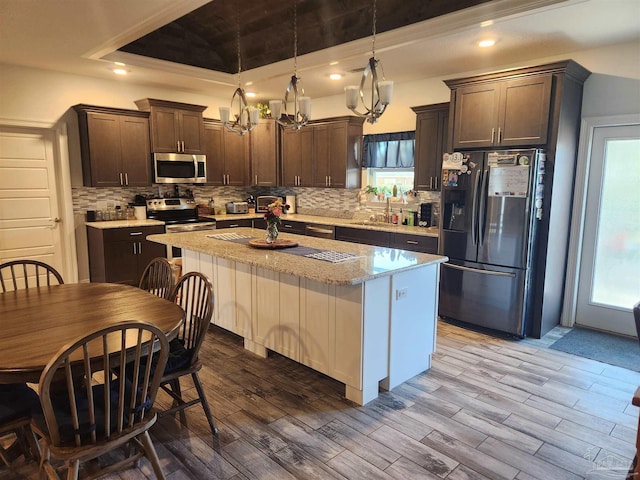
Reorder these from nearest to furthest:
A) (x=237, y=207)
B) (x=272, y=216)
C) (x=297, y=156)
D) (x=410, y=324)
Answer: (x=410, y=324)
(x=272, y=216)
(x=297, y=156)
(x=237, y=207)

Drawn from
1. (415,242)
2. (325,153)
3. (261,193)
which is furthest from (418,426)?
(261,193)

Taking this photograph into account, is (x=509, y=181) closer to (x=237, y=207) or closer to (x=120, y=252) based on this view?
(x=237, y=207)

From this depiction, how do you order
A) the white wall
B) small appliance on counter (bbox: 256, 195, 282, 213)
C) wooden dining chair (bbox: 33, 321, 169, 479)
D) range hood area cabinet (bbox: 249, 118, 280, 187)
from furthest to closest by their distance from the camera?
small appliance on counter (bbox: 256, 195, 282, 213) → range hood area cabinet (bbox: 249, 118, 280, 187) → the white wall → wooden dining chair (bbox: 33, 321, 169, 479)

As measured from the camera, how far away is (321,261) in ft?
9.67

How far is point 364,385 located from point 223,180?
4448 mm

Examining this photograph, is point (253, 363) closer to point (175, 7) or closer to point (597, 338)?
point (175, 7)

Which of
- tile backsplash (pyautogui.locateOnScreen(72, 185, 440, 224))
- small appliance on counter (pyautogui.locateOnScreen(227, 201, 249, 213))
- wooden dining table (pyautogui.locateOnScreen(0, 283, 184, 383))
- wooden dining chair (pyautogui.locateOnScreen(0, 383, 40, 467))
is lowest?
wooden dining chair (pyautogui.locateOnScreen(0, 383, 40, 467))

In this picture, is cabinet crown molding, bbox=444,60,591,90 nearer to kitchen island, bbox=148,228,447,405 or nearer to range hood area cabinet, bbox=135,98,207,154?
kitchen island, bbox=148,228,447,405

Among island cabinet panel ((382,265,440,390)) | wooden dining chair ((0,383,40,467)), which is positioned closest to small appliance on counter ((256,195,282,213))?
island cabinet panel ((382,265,440,390))

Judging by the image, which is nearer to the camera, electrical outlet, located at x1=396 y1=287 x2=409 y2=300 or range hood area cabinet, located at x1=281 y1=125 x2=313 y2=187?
electrical outlet, located at x1=396 y1=287 x2=409 y2=300

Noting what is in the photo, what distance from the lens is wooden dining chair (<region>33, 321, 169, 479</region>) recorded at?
5.06 ft

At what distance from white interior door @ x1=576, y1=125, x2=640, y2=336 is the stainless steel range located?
179 inches

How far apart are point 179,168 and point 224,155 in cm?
80

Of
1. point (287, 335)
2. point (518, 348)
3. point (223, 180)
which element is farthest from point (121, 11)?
point (518, 348)
